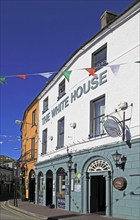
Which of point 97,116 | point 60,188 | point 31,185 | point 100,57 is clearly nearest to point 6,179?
point 31,185

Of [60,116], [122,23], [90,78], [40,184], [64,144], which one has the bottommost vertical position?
[40,184]

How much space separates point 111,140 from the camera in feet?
59.2

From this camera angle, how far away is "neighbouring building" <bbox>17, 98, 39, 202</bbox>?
33.2 m

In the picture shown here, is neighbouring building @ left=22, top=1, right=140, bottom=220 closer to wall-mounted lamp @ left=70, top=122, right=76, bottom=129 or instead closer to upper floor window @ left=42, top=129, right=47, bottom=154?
wall-mounted lamp @ left=70, top=122, right=76, bottom=129

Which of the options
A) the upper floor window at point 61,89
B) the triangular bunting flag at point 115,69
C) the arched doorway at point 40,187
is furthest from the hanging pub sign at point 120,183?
the arched doorway at point 40,187

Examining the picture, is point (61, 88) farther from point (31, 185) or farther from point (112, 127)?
point (31, 185)

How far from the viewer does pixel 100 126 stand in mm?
19641

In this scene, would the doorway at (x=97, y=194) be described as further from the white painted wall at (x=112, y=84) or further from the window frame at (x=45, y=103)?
the window frame at (x=45, y=103)

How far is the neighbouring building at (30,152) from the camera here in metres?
33.2

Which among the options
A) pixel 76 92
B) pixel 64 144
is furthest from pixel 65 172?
pixel 76 92

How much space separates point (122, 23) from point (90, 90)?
4330 millimetres

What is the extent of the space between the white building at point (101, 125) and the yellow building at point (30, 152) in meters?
5.93

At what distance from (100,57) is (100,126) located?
3.83m

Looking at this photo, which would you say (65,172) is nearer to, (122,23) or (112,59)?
(112,59)
